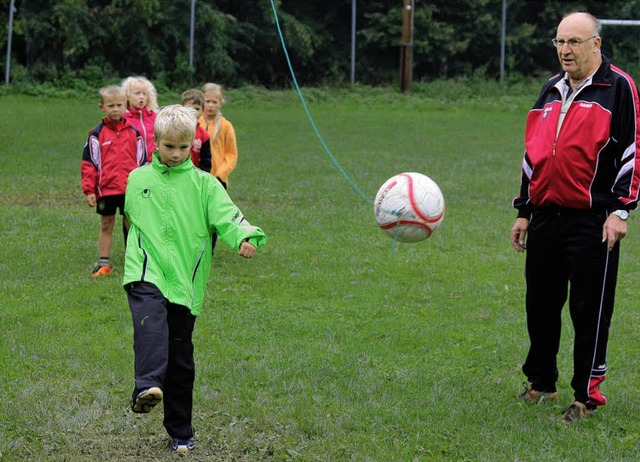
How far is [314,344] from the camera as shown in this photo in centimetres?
710

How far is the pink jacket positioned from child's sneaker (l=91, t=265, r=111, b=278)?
106cm

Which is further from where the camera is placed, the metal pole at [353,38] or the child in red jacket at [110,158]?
the metal pole at [353,38]

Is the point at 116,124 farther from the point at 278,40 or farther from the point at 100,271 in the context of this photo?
the point at 278,40

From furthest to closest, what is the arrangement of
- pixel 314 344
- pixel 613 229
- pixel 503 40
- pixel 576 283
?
pixel 503 40
pixel 314 344
pixel 576 283
pixel 613 229

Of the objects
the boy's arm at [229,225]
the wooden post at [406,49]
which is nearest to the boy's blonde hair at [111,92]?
the boy's arm at [229,225]

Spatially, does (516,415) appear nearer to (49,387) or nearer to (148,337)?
(148,337)

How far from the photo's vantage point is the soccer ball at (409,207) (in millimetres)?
6043

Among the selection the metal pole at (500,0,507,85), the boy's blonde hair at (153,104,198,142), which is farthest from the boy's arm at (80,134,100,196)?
the metal pole at (500,0,507,85)

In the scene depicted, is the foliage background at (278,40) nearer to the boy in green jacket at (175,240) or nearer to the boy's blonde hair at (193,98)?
the boy's blonde hair at (193,98)

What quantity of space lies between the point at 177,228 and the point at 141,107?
4.75 m

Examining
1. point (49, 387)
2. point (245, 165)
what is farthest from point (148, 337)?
point (245, 165)

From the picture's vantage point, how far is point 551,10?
33000mm

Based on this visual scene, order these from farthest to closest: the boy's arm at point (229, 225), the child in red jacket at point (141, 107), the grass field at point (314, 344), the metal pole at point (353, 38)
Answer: the metal pole at point (353, 38)
the child in red jacket at point (141, 107)
the grass field at point (314, 344)
the boy's arm at point (229, 225)

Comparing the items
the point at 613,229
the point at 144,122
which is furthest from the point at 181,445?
the point at 144,122
